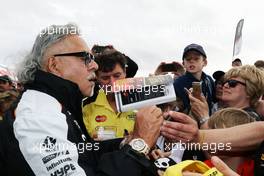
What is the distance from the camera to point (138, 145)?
227cm

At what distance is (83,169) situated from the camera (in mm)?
2111

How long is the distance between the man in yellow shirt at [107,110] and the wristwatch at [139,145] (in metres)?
1.57

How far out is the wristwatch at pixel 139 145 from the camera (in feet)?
7.35

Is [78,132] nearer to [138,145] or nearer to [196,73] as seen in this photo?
[138,145]

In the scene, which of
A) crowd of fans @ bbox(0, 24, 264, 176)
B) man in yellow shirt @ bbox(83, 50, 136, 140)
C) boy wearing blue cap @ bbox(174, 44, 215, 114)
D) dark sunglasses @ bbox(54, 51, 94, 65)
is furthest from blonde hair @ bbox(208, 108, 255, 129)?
boy wearing blue cap @ bbox(174, 44, 215, 114)

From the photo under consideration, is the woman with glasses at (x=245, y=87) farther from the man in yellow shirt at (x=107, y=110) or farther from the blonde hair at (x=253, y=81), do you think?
the man in yellow shirt at (x=107, y=110)

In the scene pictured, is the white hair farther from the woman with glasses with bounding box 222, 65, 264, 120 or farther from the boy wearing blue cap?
the boy wearing blue cap

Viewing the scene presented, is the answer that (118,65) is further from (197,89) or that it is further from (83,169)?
(83,169)

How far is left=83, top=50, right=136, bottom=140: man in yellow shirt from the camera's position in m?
3.90

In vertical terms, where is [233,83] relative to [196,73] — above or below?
above

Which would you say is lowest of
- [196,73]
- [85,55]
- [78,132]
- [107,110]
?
[107,110]

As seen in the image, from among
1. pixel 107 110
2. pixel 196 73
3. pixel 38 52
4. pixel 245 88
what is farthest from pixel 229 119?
pixel 196 73

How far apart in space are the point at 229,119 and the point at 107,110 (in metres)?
1.55

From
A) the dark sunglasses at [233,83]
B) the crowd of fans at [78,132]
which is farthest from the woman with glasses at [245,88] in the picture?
the crowd of fans at [78,132]
